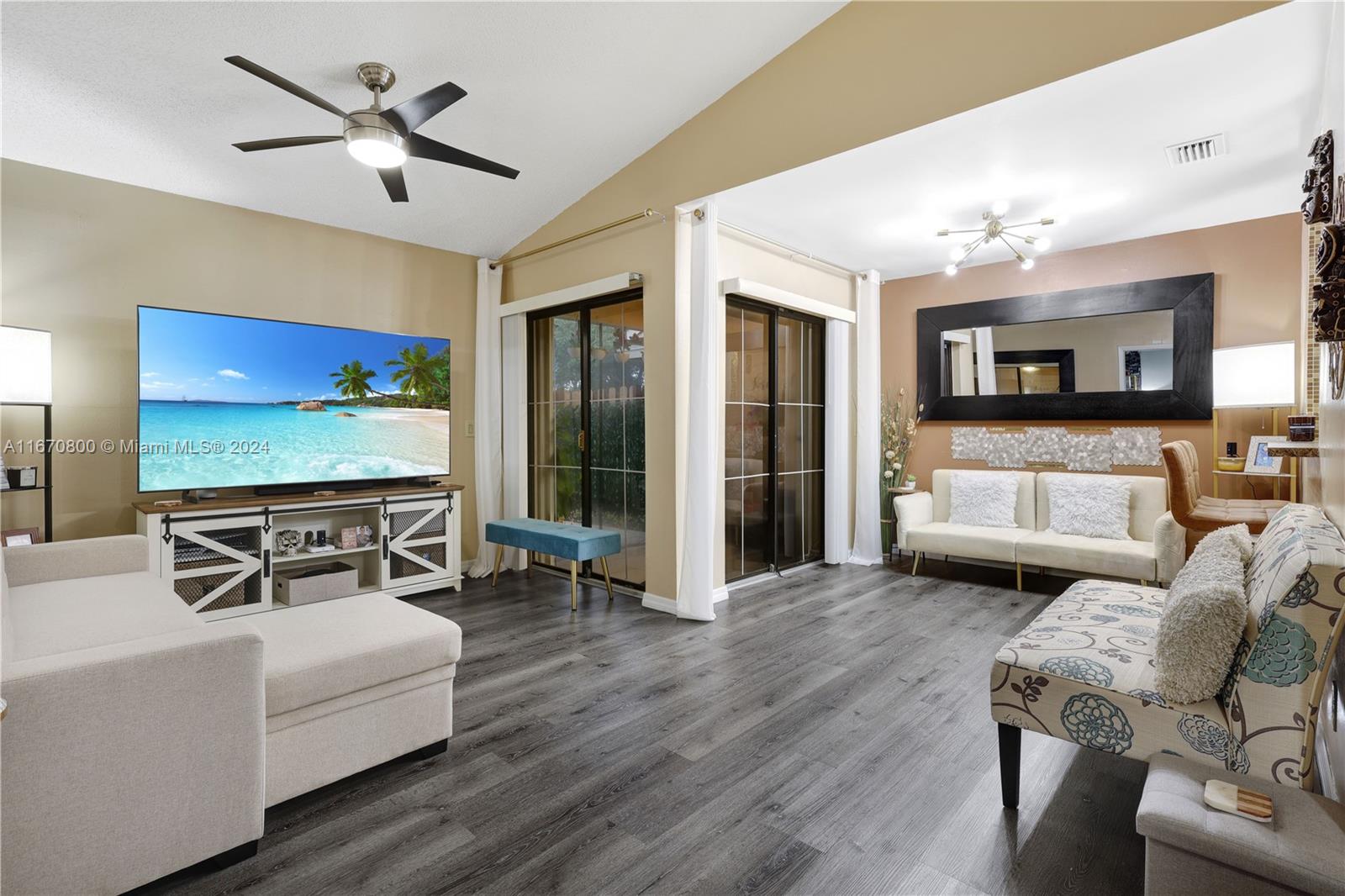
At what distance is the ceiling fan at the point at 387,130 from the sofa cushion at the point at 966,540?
13.1 ft

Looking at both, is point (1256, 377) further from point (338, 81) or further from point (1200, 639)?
point (338, 81)

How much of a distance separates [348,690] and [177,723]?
1.55 ft

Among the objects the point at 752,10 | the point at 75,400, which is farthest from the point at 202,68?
the point at 752,10

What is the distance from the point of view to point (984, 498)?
5.05 metres

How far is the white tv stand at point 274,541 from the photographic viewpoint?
136 inches

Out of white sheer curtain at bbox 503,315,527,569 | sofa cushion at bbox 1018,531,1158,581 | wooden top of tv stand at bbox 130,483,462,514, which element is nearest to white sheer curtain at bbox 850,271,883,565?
sofa cushion at bbox 1018,531,1158,581

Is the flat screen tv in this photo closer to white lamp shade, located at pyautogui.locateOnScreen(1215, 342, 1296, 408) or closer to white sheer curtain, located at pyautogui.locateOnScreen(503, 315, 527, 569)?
white sheer curtain, located at pyautogui.locateOnScreen(503, 315, 527, 569)

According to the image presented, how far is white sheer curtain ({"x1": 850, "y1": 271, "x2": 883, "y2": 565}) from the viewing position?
17.9 ft

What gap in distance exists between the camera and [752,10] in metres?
3.07

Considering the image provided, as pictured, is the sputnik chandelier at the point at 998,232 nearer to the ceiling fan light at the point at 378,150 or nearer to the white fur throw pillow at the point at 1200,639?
the white fur throw pillow at the point at 1200,639

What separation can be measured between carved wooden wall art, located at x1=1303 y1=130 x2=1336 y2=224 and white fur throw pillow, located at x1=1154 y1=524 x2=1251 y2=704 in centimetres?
132

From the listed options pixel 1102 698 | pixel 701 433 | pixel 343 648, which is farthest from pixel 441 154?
pixel 1102 698

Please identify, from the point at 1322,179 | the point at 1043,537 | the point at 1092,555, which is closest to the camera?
the point at 1322,179

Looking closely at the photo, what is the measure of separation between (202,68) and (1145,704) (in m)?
4.37
